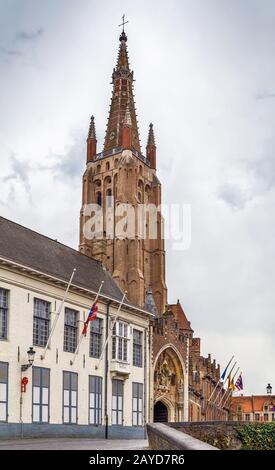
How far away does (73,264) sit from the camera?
4091 cm

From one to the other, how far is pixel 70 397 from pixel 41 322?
452 cm

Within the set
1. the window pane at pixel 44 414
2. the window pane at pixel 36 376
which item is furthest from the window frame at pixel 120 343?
the window pane at pixel 36 376

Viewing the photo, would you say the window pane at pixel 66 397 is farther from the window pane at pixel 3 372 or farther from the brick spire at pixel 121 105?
the brick spire at pixel 121 105

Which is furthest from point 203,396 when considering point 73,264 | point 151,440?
point 151,440

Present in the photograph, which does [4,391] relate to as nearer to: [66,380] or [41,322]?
[41,322]

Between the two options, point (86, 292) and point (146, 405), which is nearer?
point (86, 292)

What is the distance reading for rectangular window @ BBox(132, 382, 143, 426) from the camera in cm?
4150

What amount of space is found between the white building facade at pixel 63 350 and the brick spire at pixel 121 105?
203 ft

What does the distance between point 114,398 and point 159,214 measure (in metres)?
61.6

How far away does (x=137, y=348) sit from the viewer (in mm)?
42312

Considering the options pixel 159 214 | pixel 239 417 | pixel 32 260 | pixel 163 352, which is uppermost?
pixel 159 214

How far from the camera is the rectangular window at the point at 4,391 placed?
30.2 metres

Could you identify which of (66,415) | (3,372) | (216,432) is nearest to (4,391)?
(3,372)
